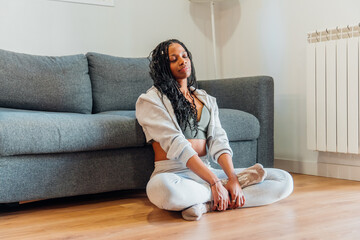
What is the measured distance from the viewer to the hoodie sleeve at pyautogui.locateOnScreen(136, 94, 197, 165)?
6.12 ft

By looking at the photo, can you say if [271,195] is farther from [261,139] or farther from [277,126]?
[277,126]

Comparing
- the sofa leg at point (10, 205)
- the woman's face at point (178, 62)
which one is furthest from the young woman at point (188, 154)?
the sofa leg at point (10, 205)

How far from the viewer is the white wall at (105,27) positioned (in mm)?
2842

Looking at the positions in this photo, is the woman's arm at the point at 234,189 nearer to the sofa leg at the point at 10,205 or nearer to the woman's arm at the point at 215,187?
the woman's arm at the point at 215,187

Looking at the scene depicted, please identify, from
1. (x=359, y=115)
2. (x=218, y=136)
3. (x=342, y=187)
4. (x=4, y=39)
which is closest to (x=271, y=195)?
(x=218, y=136)

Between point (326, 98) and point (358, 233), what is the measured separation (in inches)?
52.2

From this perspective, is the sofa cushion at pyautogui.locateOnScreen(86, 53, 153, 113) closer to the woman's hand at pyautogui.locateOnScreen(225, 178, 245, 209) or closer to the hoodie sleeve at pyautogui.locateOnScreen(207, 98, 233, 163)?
the hoodie sleeve at pyautogui.locateOnScreen(207, 98, 233, 163)

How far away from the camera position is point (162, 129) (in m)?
1.95

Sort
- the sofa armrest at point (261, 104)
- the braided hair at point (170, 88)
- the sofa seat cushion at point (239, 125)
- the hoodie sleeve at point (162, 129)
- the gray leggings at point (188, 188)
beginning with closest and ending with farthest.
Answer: the gray leggings at point (188, 188), the hoodie sleeve at point (162, 129), the braided hair at point (170, 88), the sofa seat cushion at point (239, 125), the sofa armrest at point (261, 104)

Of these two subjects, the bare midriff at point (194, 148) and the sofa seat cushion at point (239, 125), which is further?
the sofa seat cushion at point (239, 125)

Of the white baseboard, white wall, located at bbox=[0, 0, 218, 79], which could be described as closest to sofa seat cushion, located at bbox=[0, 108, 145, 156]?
white wall, located at bbox=[0, 0, 218, 79]

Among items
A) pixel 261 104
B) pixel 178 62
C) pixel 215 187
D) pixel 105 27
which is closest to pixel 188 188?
pixel 215 187

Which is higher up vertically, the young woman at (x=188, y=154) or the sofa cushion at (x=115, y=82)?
the sofa cushion at (x=115, y=82)

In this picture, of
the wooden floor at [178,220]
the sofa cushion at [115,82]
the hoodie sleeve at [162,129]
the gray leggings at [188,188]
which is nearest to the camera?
the wooden floor at [178,220]
